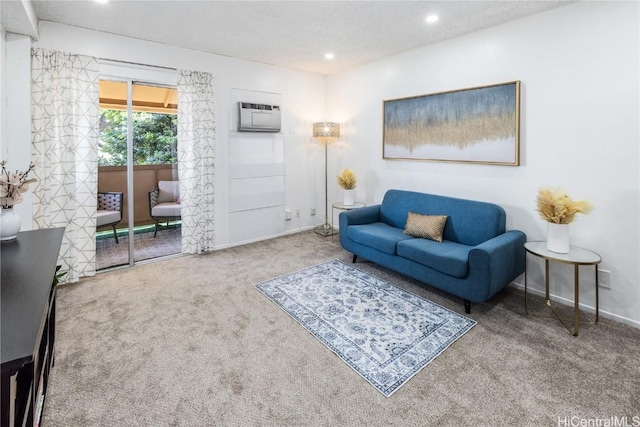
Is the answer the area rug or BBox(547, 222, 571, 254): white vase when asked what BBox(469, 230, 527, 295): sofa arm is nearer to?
BBox(547, 222, 571, 254): white vase

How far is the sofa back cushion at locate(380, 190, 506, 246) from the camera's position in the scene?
3150 mm

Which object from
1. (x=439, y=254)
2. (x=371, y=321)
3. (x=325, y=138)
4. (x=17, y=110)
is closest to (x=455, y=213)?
(x=439, y=254)

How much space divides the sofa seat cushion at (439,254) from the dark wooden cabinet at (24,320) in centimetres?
261

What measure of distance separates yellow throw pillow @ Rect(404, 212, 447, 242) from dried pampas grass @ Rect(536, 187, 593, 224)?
0.94 metres

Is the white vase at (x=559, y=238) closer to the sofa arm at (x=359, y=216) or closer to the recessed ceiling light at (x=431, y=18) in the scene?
the sofa arm at (x=359, y=216)

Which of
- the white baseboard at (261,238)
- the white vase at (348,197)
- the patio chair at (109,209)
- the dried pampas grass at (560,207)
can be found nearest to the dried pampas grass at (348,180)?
the white vase at (348,197)

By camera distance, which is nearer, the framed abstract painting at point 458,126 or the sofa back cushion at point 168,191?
the framed abstract painting at point 458,126

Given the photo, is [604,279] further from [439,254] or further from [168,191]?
[168,191]

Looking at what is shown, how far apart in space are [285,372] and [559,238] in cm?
227

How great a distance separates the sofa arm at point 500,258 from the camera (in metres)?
2.56

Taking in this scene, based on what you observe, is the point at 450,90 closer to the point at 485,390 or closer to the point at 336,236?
the point at 336,236

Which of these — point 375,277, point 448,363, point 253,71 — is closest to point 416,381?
point 448,363

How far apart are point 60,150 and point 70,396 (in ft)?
8.23

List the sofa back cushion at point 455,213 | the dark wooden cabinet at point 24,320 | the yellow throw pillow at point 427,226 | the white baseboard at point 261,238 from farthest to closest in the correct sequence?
the white baseboard at point 261,238 → the yellow throw pillow at point 427,226 → the sofa back cushion at point 455,213 → the dark wooden cabinet at point 24,320
